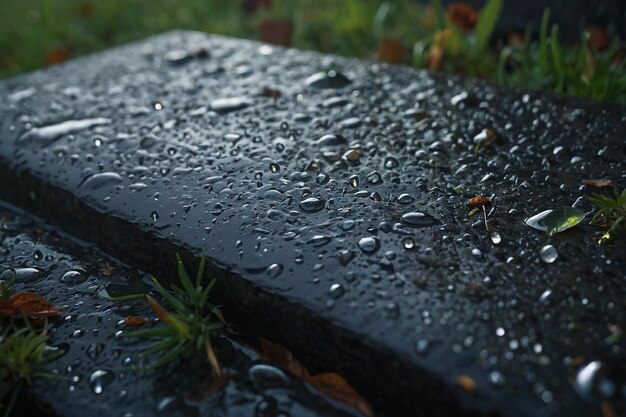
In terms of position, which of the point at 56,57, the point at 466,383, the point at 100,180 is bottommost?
the point at 56,57

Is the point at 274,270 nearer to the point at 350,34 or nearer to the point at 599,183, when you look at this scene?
the point at 599,183

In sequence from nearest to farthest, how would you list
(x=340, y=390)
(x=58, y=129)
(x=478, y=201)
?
1. (x=340, y=390)
2. (x=478, y=201)
3. (x=58, y=129)

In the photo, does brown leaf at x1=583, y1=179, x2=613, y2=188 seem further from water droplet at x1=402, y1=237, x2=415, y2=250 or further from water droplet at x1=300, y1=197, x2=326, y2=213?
water droplet at x1=300, y1=197, x2=326, y2=213

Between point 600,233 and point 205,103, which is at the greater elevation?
point 600,233

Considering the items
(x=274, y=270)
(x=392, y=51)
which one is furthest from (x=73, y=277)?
(x=392, y=51)

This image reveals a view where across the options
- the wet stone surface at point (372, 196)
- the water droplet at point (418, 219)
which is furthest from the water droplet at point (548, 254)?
the water droplet at point (418, 219)

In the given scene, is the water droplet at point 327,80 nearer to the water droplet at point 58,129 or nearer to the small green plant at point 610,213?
the water droplet at point 58,129

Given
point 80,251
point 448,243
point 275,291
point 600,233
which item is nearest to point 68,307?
point 80,251

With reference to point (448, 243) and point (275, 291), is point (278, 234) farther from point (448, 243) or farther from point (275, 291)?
point (448, 243)
